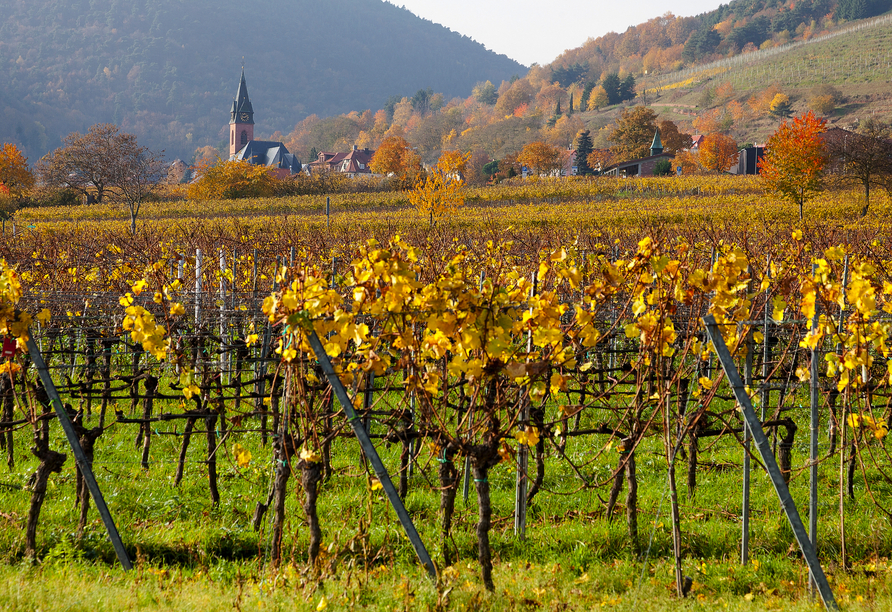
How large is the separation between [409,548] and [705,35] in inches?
5736

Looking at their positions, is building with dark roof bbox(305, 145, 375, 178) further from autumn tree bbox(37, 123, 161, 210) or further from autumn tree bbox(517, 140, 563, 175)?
autumn tree bbox(37, 123, 161, 210)

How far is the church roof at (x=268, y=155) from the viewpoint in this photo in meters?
83.8

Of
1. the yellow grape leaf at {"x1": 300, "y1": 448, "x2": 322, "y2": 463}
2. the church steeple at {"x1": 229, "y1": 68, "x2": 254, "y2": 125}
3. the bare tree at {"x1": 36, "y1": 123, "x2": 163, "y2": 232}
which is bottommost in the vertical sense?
the yellow grape leaf at {"x1": 300, "y1": 448, "x2": 322, "y2": 463}

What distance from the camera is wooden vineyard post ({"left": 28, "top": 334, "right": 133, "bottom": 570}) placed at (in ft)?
10.1

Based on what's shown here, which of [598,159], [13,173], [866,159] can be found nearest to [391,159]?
[598,159]

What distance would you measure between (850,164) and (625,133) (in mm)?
27143

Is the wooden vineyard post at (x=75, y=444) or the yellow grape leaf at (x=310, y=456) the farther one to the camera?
the wooden vineyard post at (x=75, y=444)

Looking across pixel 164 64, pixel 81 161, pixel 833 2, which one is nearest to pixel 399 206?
pixel 81 161

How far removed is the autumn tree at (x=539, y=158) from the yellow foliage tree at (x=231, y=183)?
2256 cm

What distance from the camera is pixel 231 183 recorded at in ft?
139

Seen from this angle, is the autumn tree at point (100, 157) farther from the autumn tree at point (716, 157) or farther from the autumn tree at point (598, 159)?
the autumn tree at point (598, 159)

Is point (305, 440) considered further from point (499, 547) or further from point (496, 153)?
point (496, 153)

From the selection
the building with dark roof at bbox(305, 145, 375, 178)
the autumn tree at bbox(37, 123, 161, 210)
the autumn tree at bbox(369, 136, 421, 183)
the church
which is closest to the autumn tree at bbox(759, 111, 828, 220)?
the autumn tree at bbox(37, 123, 161, 210)

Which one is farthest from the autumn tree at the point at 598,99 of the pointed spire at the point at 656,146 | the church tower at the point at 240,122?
the church tower at the point at 240,122
